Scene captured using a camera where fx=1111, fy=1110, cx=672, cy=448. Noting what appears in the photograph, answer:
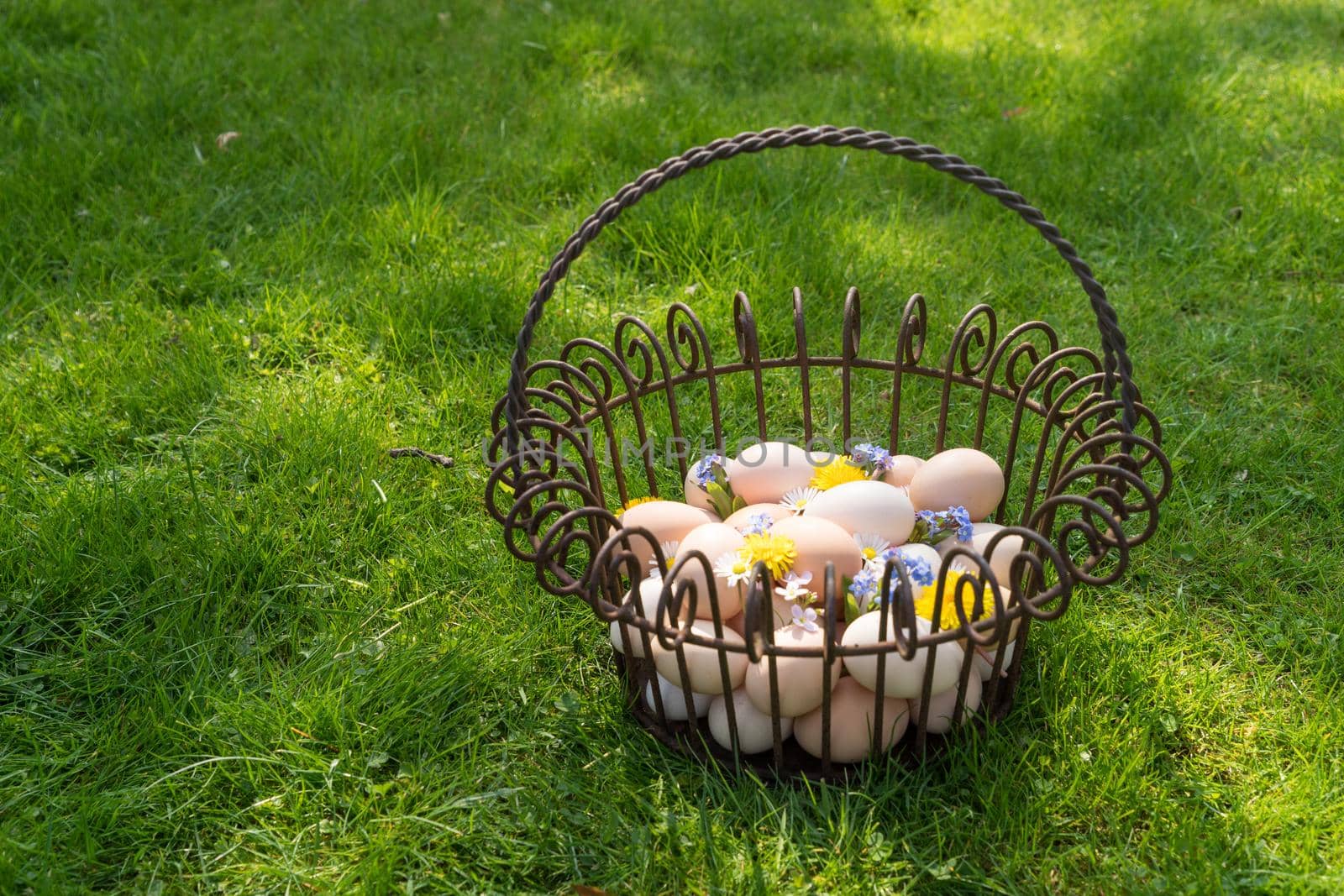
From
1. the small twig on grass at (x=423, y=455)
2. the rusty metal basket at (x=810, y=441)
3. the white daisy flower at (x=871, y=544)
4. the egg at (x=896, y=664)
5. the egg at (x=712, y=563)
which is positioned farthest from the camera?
the small twig on grass at (x=423, y=455)

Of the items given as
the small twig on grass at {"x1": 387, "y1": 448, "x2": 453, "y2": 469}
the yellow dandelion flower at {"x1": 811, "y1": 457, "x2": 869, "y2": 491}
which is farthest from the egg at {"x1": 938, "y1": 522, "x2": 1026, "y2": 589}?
the small twig on grass at {"x1": 387, "y1": 448, "x2": 453, "y2": 469}

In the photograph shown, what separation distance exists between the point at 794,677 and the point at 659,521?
404mm

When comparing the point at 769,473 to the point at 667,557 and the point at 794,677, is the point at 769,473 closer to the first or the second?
the point at 667,557

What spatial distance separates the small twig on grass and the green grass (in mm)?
31

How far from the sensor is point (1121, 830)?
178 centimetres

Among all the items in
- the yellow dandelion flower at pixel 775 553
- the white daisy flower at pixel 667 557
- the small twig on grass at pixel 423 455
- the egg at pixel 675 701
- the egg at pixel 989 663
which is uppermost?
the yellow dandelion flower at pixel 775 553

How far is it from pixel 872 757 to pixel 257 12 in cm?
406

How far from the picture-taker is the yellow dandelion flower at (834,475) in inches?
83.4

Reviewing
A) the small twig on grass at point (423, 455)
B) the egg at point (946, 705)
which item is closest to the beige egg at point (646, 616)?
the egg at point (946, 705)

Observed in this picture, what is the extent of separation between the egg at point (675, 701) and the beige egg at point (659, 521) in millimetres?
202

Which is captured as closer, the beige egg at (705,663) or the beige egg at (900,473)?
the beige egg at (705,663)

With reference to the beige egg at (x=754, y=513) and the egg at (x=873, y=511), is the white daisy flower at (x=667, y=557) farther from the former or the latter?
the egg at (x=873, y=511)

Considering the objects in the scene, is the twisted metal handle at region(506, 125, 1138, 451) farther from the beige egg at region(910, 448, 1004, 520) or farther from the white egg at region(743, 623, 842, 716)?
the white egg at region(743, 623, 842, 716)

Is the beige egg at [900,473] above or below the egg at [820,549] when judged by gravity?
below
